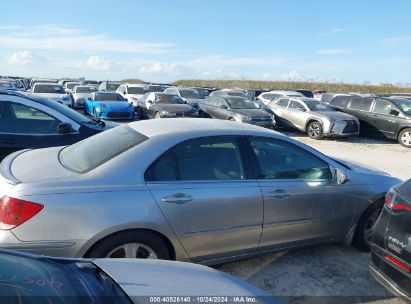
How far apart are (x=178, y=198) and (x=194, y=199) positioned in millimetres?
147

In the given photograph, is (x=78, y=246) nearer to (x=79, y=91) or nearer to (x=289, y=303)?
(x=289, y=303)

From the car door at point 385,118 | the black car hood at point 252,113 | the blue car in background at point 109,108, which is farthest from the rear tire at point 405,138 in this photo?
the blue car in background at point 109,108

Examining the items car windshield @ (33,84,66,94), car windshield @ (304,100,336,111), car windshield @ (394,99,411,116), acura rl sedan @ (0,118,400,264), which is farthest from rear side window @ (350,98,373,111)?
car windshield @ (33,84,66,94)

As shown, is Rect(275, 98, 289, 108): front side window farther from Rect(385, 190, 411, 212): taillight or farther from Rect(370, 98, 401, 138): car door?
Rect(385, 190, 411, 212): taillight

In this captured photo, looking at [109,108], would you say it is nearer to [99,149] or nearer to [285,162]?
[99,149]

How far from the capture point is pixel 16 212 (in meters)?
2.68

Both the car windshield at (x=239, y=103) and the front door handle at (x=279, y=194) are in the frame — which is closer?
the front door handle at (x=279, y=194)

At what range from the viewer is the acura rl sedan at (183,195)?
275 cm

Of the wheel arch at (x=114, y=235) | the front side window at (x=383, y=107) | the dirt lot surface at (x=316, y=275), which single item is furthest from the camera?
the front side window at (x=383, y=107)

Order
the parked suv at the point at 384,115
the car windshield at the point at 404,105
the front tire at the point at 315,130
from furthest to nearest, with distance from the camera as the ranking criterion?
the front tire at the point at 315,130
the car windshield at the point at 404,105
the parked suv at the point at 384,115

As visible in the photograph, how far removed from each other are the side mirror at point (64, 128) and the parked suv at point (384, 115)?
450 inches

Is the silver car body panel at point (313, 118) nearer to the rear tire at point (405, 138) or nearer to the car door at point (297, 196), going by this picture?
the rear tire at point (405, 138)

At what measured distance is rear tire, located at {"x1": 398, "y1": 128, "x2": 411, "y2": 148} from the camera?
1246cm

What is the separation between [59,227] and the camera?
2.73 meters
